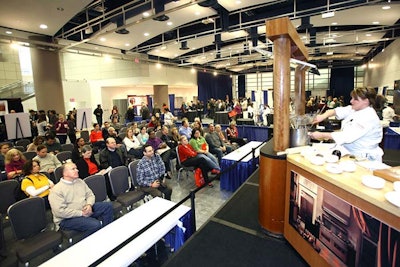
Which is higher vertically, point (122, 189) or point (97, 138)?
point (97, 138)

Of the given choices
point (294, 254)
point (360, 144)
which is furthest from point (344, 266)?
point (360, 144)

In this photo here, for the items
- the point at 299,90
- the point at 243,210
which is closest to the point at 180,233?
the point at 243,210

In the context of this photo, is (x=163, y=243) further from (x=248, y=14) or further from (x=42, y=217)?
(x=248, y=14)

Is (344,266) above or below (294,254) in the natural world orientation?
above

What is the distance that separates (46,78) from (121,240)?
8.94m

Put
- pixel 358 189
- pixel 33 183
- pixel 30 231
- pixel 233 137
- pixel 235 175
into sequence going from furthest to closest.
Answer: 1. pixel 233 137
2. pixel 235 175
3. pixel 33 183
4. pixel 30 231
5. pixel 358 189

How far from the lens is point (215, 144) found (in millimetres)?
5953

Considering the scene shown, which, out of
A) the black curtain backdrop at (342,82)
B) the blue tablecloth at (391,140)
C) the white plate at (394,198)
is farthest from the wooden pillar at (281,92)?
the black curtain backdrop at (342,82)

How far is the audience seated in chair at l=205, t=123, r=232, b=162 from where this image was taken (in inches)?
230

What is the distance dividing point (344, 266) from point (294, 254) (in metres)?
0.62

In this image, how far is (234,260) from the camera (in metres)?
2.00

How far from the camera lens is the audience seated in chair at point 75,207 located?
2.59 m

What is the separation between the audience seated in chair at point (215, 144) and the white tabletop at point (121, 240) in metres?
3.27

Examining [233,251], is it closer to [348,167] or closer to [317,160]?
[317,160]
